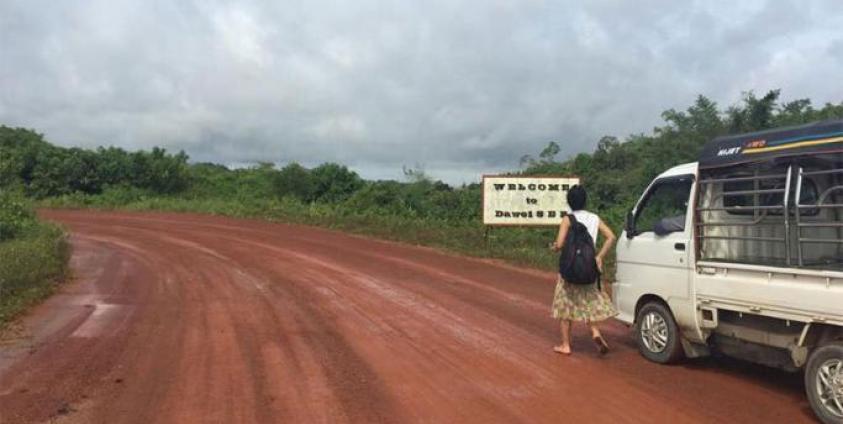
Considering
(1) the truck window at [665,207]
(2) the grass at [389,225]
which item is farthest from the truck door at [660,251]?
(2) the grass at [389,225]

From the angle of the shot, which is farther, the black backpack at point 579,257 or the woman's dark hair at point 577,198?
the woman's dark hair at point 577,198

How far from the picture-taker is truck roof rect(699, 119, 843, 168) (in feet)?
19.9

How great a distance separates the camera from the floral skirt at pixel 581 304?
7.81 metres

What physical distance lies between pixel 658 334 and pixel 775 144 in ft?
7.48

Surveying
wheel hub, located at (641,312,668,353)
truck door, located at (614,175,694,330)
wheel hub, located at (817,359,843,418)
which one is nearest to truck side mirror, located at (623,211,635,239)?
truck door, located at (614,175,694,330)

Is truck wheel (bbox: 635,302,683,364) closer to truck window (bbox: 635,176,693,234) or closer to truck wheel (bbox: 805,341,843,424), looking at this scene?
truck window (bbox: 635,176,693,234)

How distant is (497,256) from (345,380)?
38.3 feet

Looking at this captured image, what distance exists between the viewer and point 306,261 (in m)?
16.2

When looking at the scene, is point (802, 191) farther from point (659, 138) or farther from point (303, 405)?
point (659, 138)

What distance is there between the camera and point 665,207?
7.98 m

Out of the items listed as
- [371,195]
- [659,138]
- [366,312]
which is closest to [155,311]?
[366,312]

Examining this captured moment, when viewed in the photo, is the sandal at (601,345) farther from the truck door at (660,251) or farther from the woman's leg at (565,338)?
the truck door at (660,251)

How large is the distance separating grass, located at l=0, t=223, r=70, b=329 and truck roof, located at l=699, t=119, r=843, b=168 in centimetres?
830

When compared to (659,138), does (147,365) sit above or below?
below
